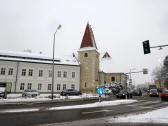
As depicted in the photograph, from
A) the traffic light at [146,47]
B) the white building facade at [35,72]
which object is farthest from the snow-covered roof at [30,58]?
the traffic light at [146,47]

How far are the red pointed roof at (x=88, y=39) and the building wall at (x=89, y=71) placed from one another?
2769 mm

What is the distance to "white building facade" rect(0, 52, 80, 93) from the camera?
5278cm

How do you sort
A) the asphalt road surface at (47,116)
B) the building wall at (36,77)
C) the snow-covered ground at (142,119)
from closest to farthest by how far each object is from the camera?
1. the asphalt road surface at (47,116)
2. the snow-covered ground at (142,119)
3. the building wall at (36,77)

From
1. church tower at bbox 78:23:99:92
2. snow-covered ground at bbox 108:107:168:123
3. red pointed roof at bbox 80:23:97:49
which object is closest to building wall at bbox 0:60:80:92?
church tower at bbox 78:23:99:92

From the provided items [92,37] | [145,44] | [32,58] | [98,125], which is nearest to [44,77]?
[32,58]

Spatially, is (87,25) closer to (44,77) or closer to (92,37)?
(92,37)

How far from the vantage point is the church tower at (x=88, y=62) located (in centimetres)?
6228

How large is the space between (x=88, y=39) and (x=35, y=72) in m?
22.3

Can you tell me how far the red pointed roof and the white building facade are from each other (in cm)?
782

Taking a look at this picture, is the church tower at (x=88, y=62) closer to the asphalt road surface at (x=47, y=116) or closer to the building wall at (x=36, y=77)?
the building wall at (x=36, y=77)

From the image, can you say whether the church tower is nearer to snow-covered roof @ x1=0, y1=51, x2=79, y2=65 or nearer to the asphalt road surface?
snow-covered roof @ x1=0, y1=51, x2=79, y2=65

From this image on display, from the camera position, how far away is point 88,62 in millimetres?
64312

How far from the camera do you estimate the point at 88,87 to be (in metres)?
62.0

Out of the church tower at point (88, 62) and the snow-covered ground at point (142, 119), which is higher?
the church tower at point (88, 62)
